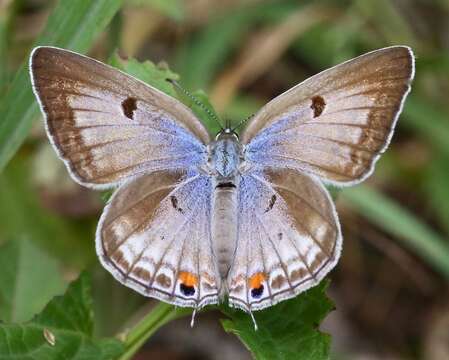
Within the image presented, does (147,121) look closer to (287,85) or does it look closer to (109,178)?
(109,178)

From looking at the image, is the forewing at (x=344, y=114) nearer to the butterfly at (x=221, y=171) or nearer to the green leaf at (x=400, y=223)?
the butterfly at (x=221, y=171)

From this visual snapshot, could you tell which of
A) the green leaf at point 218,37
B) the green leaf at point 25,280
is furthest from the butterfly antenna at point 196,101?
the green leaf at point 218,37

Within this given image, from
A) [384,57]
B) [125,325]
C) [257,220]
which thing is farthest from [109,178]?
[125,325]

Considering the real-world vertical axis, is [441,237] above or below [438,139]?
below

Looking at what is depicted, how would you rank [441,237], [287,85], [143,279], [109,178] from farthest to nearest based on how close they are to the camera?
[287,85], [441,237], [109,178], [143,279]

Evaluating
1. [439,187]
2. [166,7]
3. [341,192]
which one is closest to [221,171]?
[166,7]

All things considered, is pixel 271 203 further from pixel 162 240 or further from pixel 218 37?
pixel 218 37

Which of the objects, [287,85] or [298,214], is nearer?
[298,214]
